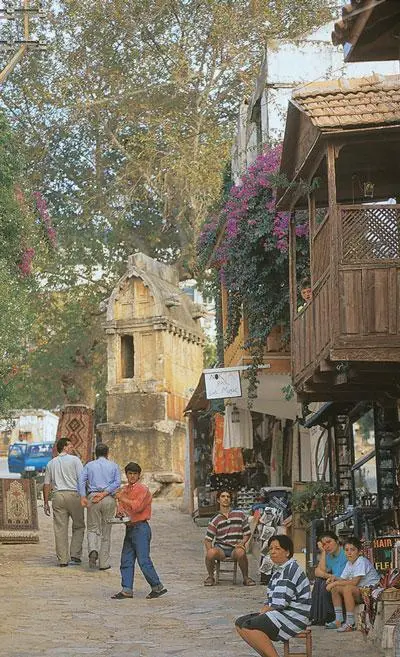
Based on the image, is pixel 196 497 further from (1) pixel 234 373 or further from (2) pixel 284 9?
(2) pixel 284 9

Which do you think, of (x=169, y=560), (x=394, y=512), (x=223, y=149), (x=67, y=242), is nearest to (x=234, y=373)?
(x=169, y=560)

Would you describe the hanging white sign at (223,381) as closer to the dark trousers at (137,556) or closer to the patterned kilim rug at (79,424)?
the dark trousers at (137,556)

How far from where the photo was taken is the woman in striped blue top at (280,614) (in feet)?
31.8

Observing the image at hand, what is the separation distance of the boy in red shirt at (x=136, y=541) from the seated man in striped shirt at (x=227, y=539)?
3.65 feet

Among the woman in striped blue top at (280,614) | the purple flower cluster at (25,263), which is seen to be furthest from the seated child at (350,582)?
the purple flower cluster at (25,263)

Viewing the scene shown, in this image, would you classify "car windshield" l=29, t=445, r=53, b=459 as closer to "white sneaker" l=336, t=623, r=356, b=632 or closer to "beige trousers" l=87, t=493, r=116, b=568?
"beige trousers" l=87, t=493, r=116, b=568

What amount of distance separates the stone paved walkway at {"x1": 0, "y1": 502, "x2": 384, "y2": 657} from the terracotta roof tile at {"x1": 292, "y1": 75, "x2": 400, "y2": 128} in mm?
5088

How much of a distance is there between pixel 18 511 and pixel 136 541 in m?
6.49

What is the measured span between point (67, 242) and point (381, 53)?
1419 inches

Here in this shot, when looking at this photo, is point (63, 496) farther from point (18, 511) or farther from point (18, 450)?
point (18, 450)

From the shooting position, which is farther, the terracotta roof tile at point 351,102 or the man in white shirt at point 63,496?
the man in white shirt at point 63,496

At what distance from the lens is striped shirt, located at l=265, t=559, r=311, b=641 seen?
32.3 ft

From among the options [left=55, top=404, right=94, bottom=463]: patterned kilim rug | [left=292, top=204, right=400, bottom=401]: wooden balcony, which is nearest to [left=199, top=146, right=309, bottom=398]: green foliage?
[left=292, top=204, right=400, bottom=401]: wooden balcony

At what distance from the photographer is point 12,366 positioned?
70.5 feet
